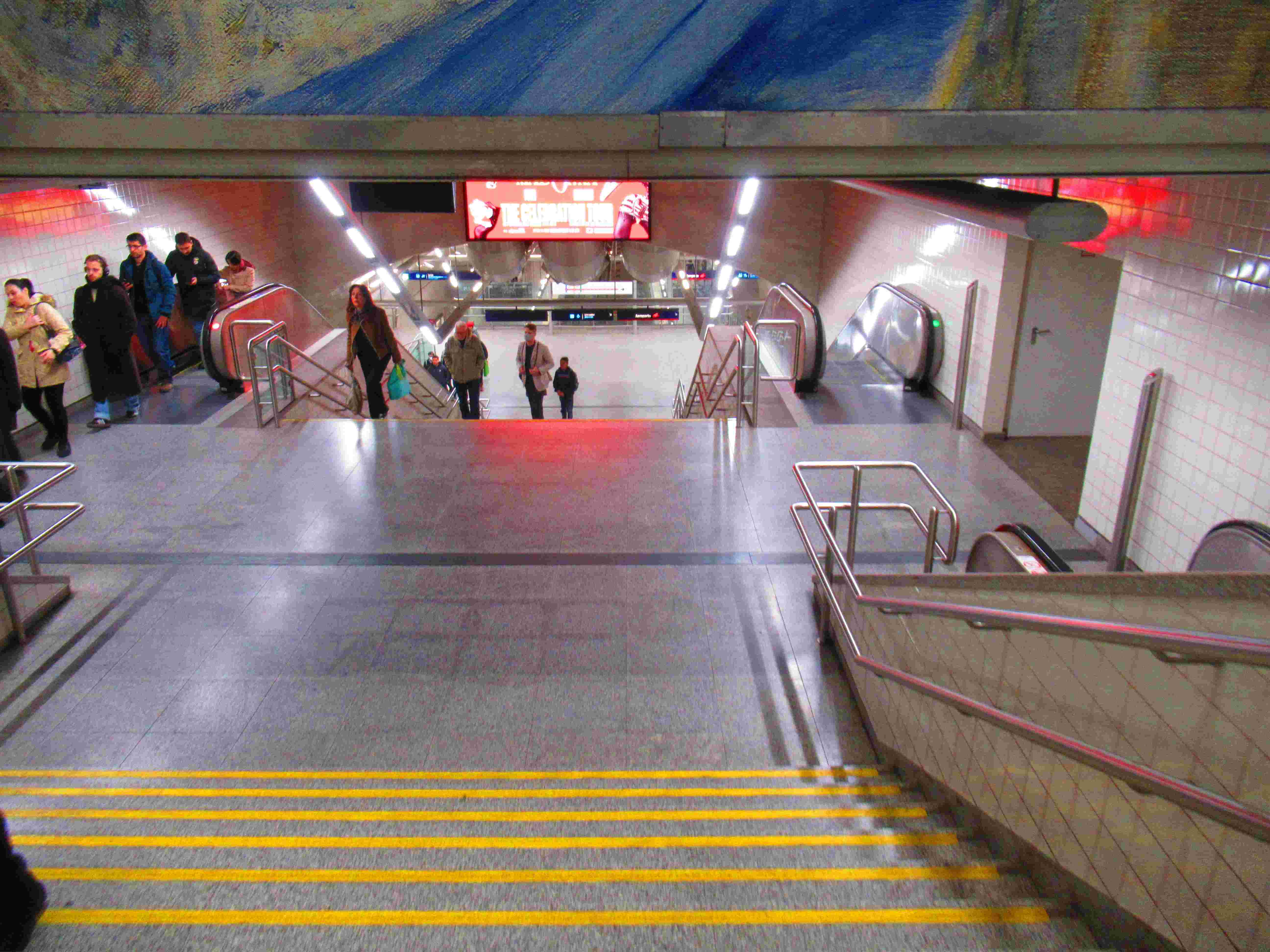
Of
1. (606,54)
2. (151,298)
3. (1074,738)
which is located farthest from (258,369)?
(1074,738)

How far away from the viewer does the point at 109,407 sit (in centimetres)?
795

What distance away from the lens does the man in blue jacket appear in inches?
338

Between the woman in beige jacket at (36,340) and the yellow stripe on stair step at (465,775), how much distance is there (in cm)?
415

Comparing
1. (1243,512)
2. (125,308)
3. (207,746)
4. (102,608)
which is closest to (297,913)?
(207,746)

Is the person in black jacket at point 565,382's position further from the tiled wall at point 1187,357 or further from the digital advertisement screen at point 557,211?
the tiled wall at point 1187,357

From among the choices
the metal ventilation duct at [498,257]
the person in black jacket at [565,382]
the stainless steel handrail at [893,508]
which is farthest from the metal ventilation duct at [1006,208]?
the metal ventilation duct at [498,257]

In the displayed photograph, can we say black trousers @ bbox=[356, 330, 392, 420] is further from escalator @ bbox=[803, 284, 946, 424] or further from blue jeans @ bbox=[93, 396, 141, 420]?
escalator @ bbox=[803, 284, 946, 424]

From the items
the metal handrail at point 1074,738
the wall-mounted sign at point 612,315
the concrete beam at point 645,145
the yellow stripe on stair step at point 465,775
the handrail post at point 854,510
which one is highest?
the concrete beam at point 645,145

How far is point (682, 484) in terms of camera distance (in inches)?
262

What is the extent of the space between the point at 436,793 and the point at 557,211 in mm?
11409

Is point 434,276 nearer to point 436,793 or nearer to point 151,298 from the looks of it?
point 151,298

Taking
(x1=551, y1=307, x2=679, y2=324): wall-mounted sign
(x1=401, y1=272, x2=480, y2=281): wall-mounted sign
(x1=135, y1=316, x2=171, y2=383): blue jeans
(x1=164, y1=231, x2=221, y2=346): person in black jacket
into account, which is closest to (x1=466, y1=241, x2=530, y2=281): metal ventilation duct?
(x1=401, y1=272, x2=480, y2=281): wall-mounted sign

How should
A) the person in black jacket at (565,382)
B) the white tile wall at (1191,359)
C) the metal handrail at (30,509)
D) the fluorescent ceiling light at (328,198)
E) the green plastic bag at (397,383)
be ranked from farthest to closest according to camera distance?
the fluorescent ceiling light at (328,198) < the person in black jacket at (565,382) < the green plastic bag at (397,383) < the white tile wall at (1191,359) < the metal handrail at (30,509)

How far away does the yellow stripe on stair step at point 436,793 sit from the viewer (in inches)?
125
